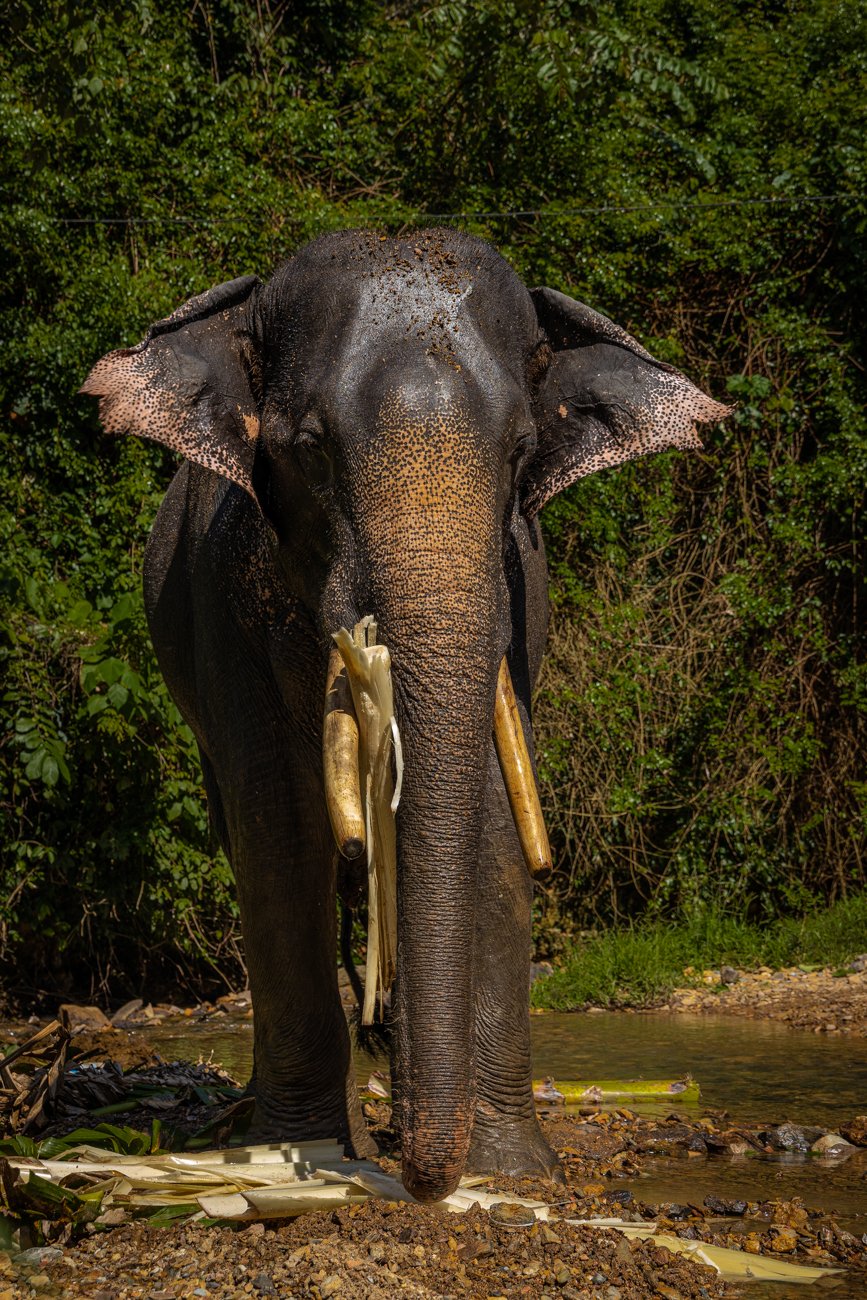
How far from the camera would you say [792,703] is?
35.1 feet

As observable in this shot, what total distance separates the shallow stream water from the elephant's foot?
0.29m

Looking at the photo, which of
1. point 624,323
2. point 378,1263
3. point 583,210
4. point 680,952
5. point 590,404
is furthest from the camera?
point 624,323

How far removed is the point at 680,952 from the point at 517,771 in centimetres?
606

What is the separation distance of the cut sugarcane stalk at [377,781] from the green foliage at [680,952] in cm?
553

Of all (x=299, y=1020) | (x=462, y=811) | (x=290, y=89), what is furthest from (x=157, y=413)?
(x=290, y=89)

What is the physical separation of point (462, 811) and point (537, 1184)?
1503 millimetres

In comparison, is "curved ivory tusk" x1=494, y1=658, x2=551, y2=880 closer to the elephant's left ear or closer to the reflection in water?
the elephant's left ear

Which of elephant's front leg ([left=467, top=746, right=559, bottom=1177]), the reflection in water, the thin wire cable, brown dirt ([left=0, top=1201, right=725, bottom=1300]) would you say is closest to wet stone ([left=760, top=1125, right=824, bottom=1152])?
the reflection in water

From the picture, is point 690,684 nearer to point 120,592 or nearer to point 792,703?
point 792,703

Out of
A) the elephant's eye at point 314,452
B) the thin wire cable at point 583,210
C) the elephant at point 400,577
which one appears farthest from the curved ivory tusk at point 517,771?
the thin wire cable at point 583,210

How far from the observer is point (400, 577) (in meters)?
3.48

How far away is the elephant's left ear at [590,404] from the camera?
4.58 m

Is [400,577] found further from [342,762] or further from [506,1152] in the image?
[506,1152]

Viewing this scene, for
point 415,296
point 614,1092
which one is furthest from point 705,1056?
point 415,296
